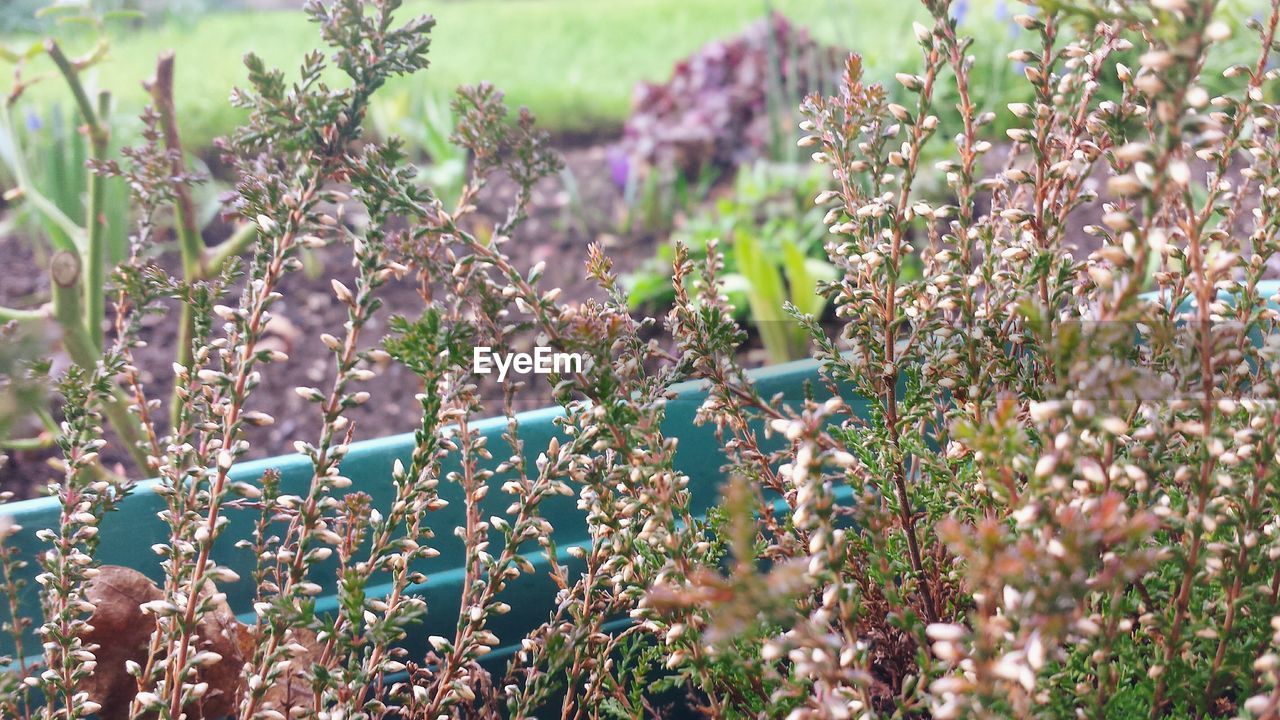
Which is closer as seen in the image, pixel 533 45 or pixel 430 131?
pixel 430 131

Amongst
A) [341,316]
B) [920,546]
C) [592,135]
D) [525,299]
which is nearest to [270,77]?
[525,299]

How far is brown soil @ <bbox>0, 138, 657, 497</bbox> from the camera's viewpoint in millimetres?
1993

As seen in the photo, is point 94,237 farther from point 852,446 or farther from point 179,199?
point 852,446

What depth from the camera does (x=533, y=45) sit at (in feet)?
16.5

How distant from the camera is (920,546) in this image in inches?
40.4

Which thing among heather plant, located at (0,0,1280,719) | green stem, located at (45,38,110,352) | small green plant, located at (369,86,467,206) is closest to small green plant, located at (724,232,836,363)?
small green plant, located at (369,86,467,206)

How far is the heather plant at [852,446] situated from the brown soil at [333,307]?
0.83m

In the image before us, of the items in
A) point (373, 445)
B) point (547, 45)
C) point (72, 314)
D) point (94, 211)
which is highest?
point (547, 45)

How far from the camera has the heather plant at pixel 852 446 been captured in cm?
62

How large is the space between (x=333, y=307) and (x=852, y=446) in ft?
6.14

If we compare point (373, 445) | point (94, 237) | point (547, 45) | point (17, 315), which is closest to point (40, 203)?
point (94, 237)

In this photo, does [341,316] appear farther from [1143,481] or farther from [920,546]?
[1143,481]

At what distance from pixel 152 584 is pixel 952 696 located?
93 centimetres

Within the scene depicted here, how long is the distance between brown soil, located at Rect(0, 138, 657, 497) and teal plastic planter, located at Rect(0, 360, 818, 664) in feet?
1.22
